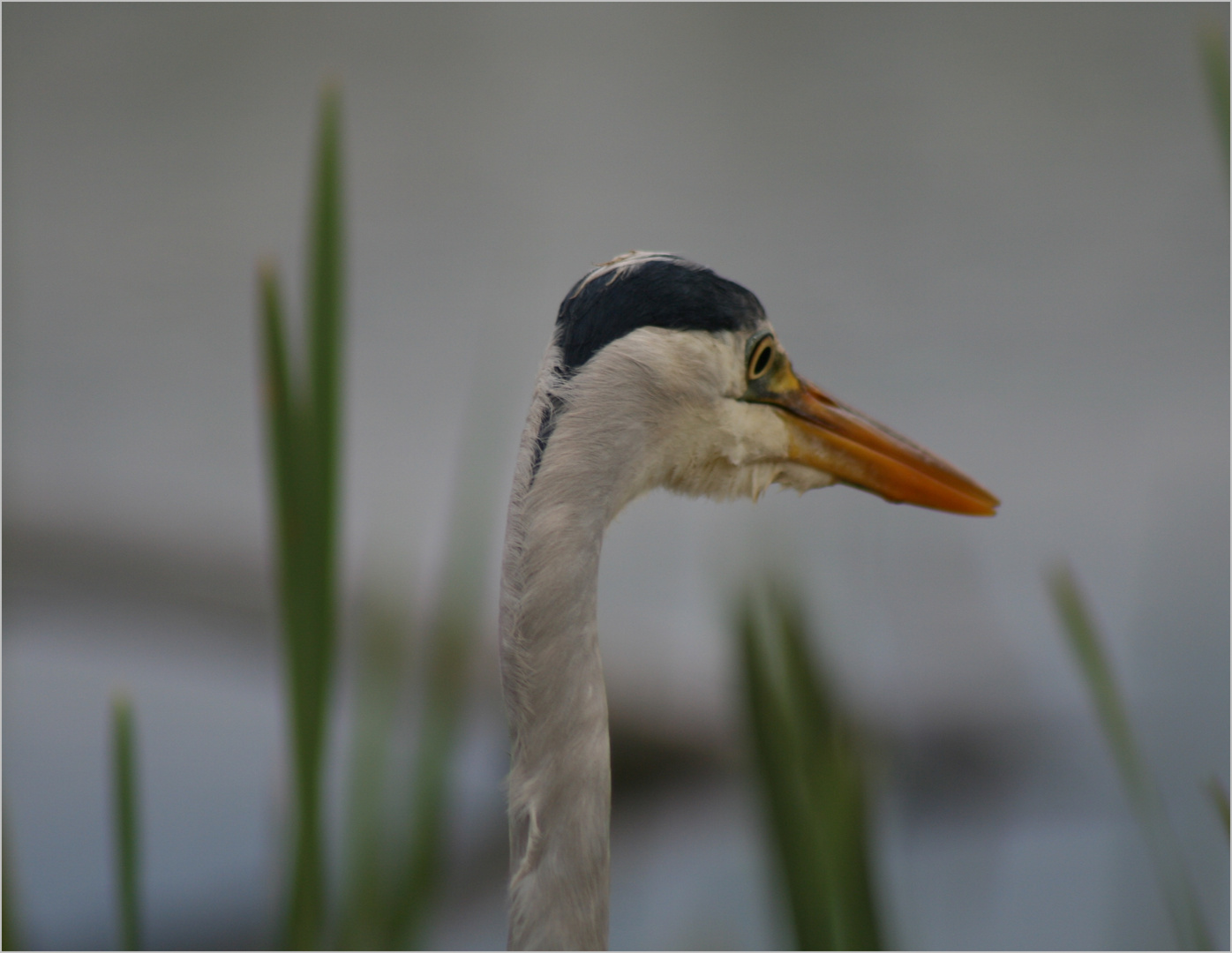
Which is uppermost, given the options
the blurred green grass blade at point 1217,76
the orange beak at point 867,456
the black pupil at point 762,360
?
the blurred green grass blade at point 1217,76

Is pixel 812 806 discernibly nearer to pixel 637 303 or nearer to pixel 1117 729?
pixel 1117 729

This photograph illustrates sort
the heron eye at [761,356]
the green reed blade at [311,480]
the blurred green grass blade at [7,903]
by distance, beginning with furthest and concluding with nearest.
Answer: the heron eye at [761,356] → the blurred green grass blade at [7,903] → the green reed blade at [311,480]

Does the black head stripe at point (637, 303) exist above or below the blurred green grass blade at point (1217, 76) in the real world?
below

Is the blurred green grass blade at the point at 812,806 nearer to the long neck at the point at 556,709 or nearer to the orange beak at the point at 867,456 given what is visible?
the long neck at the point at 556,709

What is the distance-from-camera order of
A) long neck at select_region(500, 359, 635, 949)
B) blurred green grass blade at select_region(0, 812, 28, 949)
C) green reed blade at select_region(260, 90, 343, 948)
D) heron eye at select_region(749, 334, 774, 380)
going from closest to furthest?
green reed blade at select_region(260, 90, 343, 948) → blurred green grass blade at select_region(0, 812, 28, 949) → long neck at select_region(500, 359, 635, 949) → heron eye at select_region(749, 334, 774, 380)

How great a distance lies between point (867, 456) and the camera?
0.83 meters

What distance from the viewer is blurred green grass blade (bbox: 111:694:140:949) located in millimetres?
380

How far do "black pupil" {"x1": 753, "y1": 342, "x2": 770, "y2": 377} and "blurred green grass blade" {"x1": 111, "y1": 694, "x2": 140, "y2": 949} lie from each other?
1.64 ft

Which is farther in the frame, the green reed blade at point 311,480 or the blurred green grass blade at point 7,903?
the blurred green grass blade at point 7,903

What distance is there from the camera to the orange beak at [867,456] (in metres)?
0.81

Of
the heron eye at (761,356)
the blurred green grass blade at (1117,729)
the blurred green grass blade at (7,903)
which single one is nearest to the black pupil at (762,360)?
the heron eye at (761,356)

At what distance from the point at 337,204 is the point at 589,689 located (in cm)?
38

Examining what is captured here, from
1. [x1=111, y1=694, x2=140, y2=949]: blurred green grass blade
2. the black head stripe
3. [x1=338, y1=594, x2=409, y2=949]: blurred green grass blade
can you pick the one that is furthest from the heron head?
[x1=111, y1=694, x2=140, y2=949]: blurred green grass blade

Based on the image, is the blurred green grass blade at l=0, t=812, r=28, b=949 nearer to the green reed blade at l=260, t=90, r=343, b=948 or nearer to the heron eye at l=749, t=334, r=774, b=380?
the green reed blade at l=260, t=90, r=343, b=948
